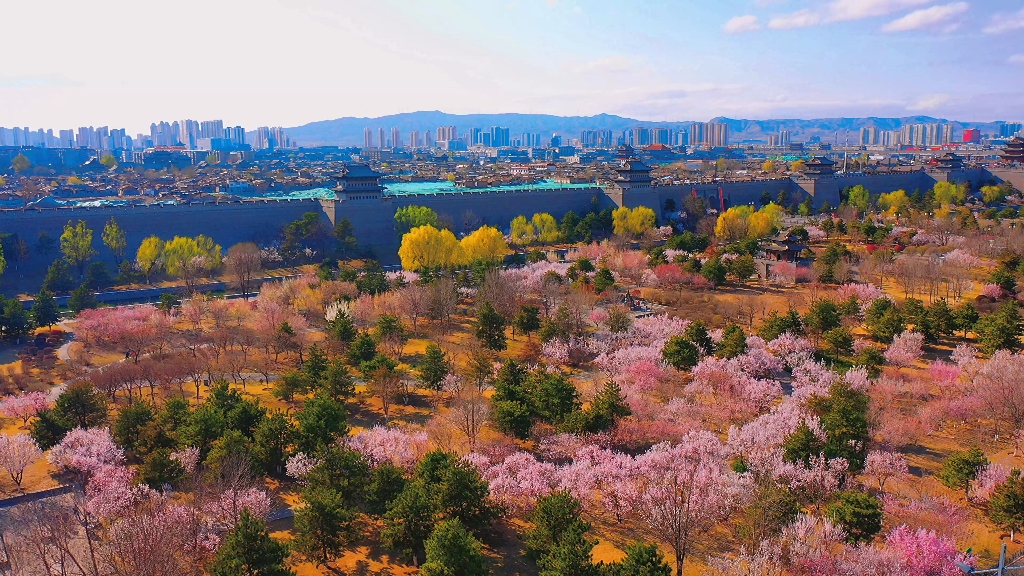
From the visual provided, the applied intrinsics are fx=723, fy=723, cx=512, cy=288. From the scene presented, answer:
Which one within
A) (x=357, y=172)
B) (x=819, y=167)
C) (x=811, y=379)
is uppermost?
(x=819, y=167)

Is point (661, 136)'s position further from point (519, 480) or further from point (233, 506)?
point (233, 506)

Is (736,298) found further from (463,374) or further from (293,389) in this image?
(293,389)

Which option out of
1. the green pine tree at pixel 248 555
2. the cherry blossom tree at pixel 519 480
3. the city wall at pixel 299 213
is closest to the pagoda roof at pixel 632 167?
the city wall at pixel 299 213

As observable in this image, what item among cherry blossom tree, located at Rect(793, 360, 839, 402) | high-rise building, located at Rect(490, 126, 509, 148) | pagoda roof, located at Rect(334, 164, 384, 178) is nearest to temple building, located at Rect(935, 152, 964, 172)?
pagoda roof, located at Rect(334, 164, 384, 178)

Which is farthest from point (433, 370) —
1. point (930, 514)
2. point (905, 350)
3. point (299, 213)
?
point (299, 213)

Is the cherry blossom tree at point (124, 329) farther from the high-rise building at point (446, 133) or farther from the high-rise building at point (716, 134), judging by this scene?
the high-rise building at point (446, 133)

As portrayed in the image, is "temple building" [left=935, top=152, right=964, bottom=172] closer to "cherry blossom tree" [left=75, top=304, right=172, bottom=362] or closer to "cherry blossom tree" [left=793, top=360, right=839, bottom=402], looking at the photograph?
"cherry blossom tree" [left=793, top=360, right=839, bottom=402]
